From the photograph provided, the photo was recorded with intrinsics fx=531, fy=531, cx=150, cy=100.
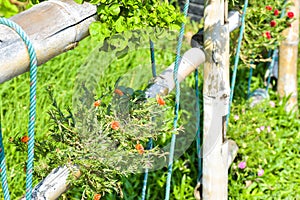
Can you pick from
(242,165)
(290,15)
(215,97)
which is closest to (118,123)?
(215,97)

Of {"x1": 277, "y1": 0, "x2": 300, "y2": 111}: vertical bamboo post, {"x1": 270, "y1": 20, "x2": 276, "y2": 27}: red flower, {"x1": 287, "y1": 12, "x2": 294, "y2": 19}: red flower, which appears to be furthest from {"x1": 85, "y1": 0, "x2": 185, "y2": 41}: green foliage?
{"x1": 277, "y1": 0, "x2": 300, "y2": 111}: vertical bamboo post

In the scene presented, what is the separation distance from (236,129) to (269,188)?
0.39 m

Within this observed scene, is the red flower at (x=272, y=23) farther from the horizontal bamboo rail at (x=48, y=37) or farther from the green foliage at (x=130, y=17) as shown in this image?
the horizontal bamboo rail at (x=48, y=37)

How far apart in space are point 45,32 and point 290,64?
2578mm

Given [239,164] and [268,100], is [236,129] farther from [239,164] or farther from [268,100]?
[268,100]

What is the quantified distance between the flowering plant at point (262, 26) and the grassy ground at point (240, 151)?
A: 0.40 meters

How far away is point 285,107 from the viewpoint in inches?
146

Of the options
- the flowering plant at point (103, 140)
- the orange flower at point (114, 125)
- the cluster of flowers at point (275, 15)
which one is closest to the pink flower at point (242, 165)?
the cluster of flowers at point (275, 15)

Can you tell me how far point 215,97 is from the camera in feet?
7.13

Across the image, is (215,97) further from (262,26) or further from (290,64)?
(290,64)

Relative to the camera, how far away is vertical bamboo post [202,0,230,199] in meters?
2.06

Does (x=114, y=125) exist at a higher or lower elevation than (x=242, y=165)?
higher

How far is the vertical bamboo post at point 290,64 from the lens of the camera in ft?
11.6

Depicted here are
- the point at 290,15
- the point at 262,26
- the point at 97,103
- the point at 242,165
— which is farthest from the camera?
the point at 290,15
